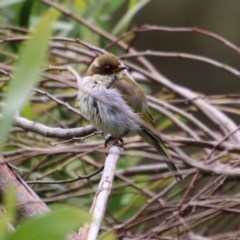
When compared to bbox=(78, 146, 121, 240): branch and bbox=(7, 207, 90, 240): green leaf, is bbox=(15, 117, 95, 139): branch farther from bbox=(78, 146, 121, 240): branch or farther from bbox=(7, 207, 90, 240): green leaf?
bbox=(7, 207, 90, 240): green leaf

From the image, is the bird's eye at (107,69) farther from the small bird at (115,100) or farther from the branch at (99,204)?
the branch at (99,204)

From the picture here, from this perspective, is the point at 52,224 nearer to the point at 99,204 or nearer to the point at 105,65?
the point at 99,204

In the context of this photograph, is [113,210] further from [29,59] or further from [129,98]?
[29,59]

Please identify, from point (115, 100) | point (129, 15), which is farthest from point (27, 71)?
point (129, 15)

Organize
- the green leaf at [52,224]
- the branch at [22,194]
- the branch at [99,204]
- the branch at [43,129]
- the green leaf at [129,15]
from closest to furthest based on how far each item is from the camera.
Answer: the green leaf at [52,224]
the branch at [99,204]
the branch at [22,194]
the branch at [43,129]
the green leaf at [129,15]

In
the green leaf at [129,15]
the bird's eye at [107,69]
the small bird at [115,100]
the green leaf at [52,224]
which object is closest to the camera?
the green leaf at [52,224]

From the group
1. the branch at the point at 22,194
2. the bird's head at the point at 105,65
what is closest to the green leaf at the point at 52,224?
the branch at the point at 22,194

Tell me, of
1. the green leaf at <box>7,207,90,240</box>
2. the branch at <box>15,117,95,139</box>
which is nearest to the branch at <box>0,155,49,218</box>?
the branch at <box>15,117,95,139</box>
